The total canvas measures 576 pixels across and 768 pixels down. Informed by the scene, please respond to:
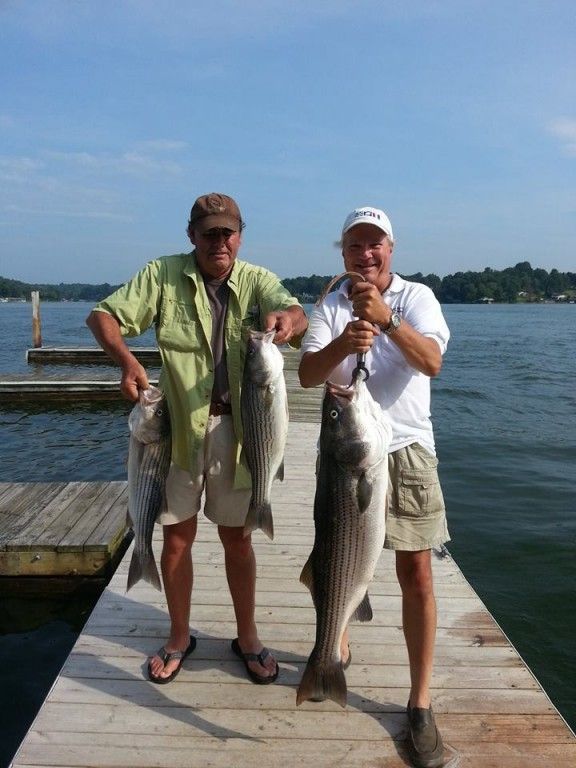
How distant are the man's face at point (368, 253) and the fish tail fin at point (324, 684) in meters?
1.88

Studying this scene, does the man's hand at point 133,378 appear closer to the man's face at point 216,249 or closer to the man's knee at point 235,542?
the man's face at point 216,249

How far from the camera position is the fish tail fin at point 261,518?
3.38 metres

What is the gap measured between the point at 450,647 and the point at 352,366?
2.24 m

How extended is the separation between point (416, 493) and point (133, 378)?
5.18 feet

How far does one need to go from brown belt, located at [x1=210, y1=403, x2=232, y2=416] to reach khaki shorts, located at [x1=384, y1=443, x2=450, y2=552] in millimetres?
994

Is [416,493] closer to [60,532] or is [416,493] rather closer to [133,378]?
[133,378]

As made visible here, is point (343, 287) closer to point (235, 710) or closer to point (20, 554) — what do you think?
point (235, 710)

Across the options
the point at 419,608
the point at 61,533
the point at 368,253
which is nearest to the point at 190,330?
the point at 368,253

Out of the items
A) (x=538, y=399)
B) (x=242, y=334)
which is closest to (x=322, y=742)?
(x=242, y=334)

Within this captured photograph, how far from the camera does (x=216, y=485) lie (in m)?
3.55

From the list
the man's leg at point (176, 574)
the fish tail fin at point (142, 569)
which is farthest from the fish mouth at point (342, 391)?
the fish tail fin at point (142, 569)

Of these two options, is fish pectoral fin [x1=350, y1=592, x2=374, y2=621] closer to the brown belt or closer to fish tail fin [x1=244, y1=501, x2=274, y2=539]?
fish tail fin [x1=244, y1=501, x2=274, y2=539]

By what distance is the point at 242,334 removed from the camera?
352cm

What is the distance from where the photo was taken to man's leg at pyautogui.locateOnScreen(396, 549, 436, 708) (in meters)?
3.10
